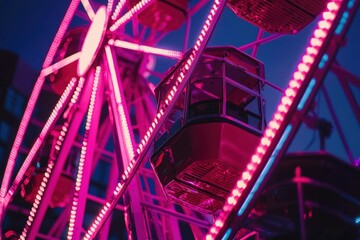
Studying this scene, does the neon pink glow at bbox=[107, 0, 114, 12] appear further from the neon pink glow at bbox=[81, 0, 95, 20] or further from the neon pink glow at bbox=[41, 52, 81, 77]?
the neon pink glow at bbox=[41, 52, 81, 77]

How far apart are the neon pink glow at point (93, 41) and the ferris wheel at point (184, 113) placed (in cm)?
3

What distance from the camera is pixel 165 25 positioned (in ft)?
39.1

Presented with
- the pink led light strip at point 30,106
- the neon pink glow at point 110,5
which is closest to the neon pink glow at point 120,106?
the neon pink glow at point 110,5

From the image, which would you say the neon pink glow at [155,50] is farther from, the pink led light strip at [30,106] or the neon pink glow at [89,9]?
the pink led light strip at [30,106]

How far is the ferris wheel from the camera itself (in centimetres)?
565

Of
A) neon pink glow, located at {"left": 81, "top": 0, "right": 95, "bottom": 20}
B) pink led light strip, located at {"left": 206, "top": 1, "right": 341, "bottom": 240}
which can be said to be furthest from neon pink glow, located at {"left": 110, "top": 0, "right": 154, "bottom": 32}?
pink led light strip, located at {"left": 206, "top": 1, "right": 341, "bottom": 240}

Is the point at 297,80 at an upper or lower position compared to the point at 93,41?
lower

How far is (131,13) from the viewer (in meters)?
10.6

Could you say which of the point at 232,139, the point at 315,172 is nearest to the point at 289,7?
the point at 232,139

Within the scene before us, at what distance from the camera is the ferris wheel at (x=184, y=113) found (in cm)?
565

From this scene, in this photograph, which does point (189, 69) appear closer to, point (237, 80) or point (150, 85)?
point (237, 80)

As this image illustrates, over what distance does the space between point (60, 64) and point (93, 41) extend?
1.50 m

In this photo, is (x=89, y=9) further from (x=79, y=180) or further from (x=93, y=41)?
(x=79, y=180)

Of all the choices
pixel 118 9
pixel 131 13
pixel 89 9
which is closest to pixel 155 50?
pixel 131 13
